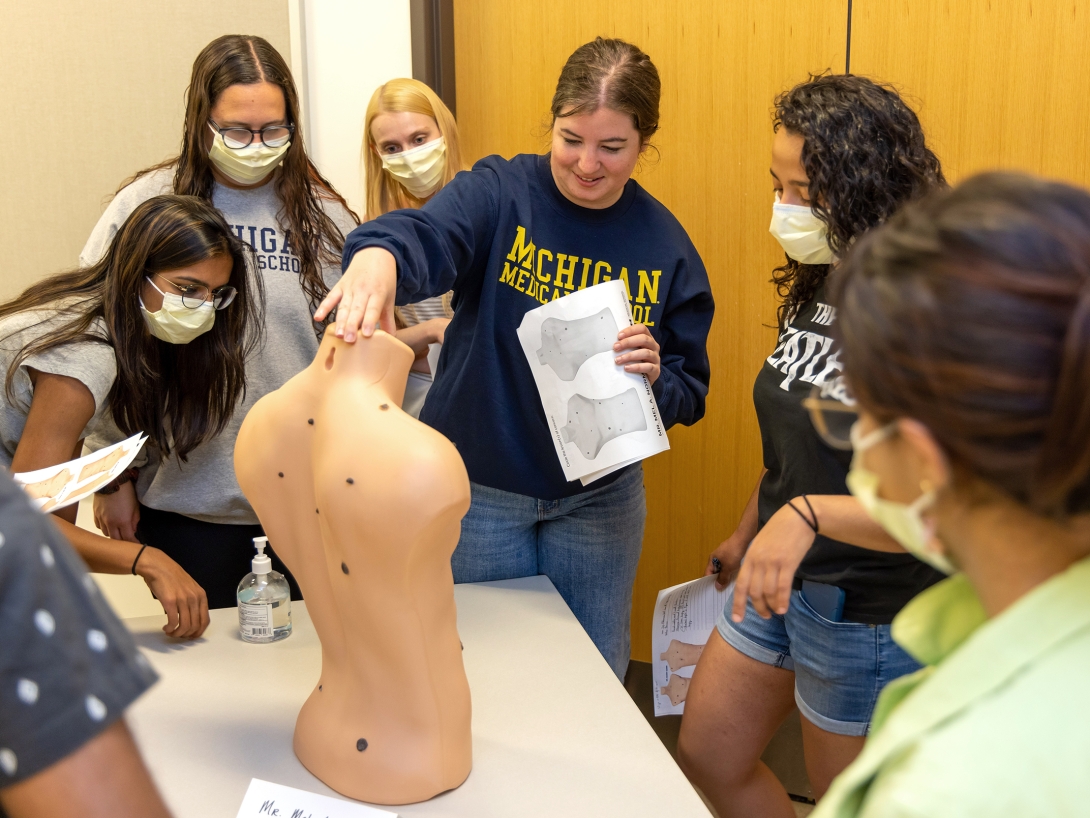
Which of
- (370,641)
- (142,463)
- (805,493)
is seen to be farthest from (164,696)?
(805,493)

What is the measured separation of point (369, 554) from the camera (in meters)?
0.95

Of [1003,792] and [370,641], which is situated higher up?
[1003,792]

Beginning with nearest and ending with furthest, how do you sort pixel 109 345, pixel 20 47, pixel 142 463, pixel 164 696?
pixel 164 696
pixel 109 345
pixel 142 463
pixel 20 47

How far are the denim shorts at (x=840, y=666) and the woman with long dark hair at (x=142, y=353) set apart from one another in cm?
84

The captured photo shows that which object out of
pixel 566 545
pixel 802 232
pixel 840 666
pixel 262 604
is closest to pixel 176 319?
pixel 262 604

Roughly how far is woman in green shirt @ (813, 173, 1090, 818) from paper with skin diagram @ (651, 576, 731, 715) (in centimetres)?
99

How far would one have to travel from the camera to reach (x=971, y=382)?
0.47 metres

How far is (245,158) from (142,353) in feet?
1.34

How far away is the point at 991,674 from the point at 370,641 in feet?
2.21

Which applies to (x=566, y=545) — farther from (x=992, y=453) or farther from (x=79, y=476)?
(x=992, y=453)

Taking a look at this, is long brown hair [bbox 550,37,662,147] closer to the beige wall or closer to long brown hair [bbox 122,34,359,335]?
long brown hair [bbox 122,34,359,335]

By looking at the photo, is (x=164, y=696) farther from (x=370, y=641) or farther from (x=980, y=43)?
(x=980, y=43)

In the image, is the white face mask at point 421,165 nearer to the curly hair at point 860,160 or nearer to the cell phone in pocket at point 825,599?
the curly hair at point 860,160

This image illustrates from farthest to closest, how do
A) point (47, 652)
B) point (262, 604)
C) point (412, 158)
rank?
point (412, 158) < point (262, 604) < point (47, 652)
